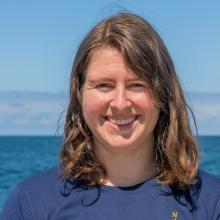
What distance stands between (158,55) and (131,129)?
37 cm

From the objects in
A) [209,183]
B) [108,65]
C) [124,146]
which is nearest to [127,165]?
[124,146]

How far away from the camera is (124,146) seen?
3.35 m

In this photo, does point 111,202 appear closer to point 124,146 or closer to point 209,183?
point 124,146

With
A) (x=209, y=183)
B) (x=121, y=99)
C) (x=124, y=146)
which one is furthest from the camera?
(x=209, y=183)

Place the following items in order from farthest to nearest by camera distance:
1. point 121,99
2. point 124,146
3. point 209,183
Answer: point 209,183 < point 124,146 < point 121,99

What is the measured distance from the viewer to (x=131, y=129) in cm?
331

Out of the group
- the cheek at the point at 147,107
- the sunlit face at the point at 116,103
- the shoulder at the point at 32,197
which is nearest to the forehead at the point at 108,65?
the sunlit face at the point at 116,103

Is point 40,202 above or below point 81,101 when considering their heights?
below

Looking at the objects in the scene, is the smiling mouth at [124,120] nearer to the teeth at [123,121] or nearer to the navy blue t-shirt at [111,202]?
the teeth at [123,121]

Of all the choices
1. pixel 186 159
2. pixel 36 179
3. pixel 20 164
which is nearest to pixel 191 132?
pixel 186 159

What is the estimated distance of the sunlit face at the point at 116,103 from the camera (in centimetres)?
327

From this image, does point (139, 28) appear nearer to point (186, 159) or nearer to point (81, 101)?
point (81, 101)

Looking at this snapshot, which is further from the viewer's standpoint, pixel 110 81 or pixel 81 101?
pixel 81 101

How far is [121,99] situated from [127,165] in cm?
40
